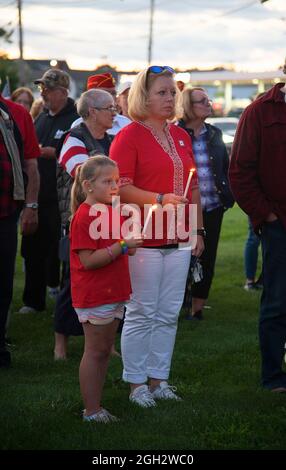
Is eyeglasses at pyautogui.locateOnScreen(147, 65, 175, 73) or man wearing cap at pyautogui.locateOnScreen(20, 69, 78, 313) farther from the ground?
eyeglasses at pyautogui.locateOnScreen(147, 65, 175, 73)

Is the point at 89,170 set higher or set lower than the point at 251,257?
higher

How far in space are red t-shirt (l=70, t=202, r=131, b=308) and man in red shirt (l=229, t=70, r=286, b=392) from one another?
3.90 ft

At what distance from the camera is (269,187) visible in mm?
6613

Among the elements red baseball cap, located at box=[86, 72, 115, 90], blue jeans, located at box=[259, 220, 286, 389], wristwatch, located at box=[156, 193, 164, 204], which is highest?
red baseball cap, located at box=[86, 72, 115, 90]

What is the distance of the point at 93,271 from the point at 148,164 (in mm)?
869

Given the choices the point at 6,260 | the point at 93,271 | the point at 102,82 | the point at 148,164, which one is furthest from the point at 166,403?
the point at 102,82

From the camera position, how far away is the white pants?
6.21m

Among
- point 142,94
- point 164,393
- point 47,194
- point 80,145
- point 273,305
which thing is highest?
point 142,94

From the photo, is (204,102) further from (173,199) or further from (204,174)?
(173,199)

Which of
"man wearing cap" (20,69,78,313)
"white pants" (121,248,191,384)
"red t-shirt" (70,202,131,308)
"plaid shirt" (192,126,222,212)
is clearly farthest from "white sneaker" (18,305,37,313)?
"red t-shirt" (70,202,131,308)

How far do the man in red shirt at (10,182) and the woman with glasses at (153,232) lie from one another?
54.5 inches

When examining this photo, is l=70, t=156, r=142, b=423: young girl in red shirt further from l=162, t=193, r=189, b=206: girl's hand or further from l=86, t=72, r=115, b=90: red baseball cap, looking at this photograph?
l=86, t=72, r=115, b=90: red baseball cap
